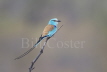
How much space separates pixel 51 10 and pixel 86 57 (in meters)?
0.55

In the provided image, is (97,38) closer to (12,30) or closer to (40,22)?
(40,22)

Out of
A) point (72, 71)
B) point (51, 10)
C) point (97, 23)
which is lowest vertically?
point (72, 71)

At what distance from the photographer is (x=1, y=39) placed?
178 centimetres

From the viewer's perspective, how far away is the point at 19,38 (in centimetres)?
175

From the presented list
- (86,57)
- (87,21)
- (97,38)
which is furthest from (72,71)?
(87,21)

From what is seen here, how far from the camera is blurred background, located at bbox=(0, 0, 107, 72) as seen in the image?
170 cm

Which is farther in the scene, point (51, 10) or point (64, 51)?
point (51, 10)

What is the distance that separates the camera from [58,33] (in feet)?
5.74

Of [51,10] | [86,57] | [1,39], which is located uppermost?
[51,10]

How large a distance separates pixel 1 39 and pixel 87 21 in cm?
81

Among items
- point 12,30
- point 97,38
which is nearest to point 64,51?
point 97,38

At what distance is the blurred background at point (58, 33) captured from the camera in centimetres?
170

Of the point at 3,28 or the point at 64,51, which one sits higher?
the point at 3,28

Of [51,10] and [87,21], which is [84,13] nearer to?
[87,21]
